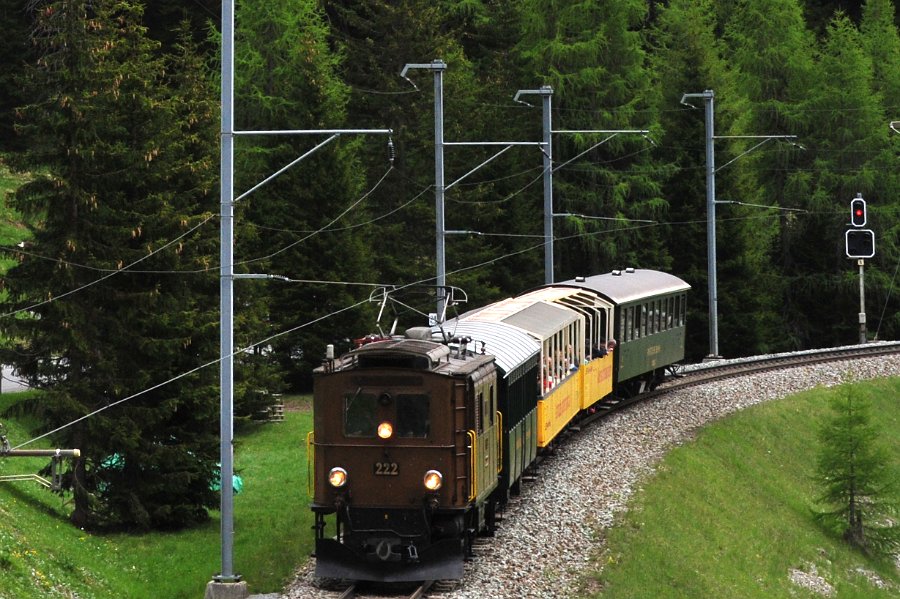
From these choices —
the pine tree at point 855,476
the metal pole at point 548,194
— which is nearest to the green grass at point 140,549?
the metal pole at point 548,194

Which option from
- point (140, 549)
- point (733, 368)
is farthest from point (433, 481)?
point (733, 368)

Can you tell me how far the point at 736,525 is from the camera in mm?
25625

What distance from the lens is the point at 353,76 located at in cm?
5612

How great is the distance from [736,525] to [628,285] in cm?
946

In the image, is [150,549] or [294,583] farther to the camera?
[150,549]

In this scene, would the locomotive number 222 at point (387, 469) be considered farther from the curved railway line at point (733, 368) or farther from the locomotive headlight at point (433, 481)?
the curved railway line at point (733, 368)

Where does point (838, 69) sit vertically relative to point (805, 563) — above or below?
above

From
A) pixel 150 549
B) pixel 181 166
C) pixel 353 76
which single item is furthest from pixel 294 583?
pixel 353 76

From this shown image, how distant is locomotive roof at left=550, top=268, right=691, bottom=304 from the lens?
32000 mm

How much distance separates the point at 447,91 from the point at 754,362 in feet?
51.3

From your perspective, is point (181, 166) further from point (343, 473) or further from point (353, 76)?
point (353, 76)

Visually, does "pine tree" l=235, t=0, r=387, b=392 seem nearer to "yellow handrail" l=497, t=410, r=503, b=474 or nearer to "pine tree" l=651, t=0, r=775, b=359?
"yellow handrail" l=497, t=410, r=503, b=474

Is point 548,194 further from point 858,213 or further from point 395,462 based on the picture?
point 395,462

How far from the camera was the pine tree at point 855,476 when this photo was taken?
2947 cm
